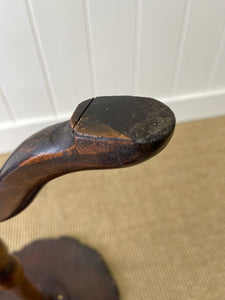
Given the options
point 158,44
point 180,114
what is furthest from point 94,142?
point 180,114

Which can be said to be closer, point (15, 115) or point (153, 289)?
point (153, 289)

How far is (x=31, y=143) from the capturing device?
0.27m

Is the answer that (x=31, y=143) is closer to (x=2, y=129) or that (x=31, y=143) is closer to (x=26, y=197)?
(x=26, y=197)

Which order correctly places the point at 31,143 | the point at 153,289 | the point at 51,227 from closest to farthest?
the point at 31,143, the point at 153,289, the point at 51,227

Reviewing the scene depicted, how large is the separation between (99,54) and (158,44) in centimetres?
22

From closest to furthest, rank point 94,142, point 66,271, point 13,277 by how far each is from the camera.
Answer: point 94,142, point 13,277, point 66,271

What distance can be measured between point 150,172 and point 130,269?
38 cm

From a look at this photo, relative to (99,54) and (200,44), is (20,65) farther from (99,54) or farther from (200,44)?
(200,44)

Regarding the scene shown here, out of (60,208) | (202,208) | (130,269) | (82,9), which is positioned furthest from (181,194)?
(82,9)

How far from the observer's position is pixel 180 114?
123cm

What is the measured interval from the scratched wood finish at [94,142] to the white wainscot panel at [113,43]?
65 cm

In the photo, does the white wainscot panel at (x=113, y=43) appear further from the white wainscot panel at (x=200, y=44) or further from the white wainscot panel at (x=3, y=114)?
the white wainscot panel at (x=3, y=114)

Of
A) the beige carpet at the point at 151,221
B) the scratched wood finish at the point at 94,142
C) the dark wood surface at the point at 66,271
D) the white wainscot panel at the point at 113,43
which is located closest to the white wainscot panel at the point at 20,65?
the white wainscot panel at the point at 113,43

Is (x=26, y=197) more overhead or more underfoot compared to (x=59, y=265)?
more overhead
